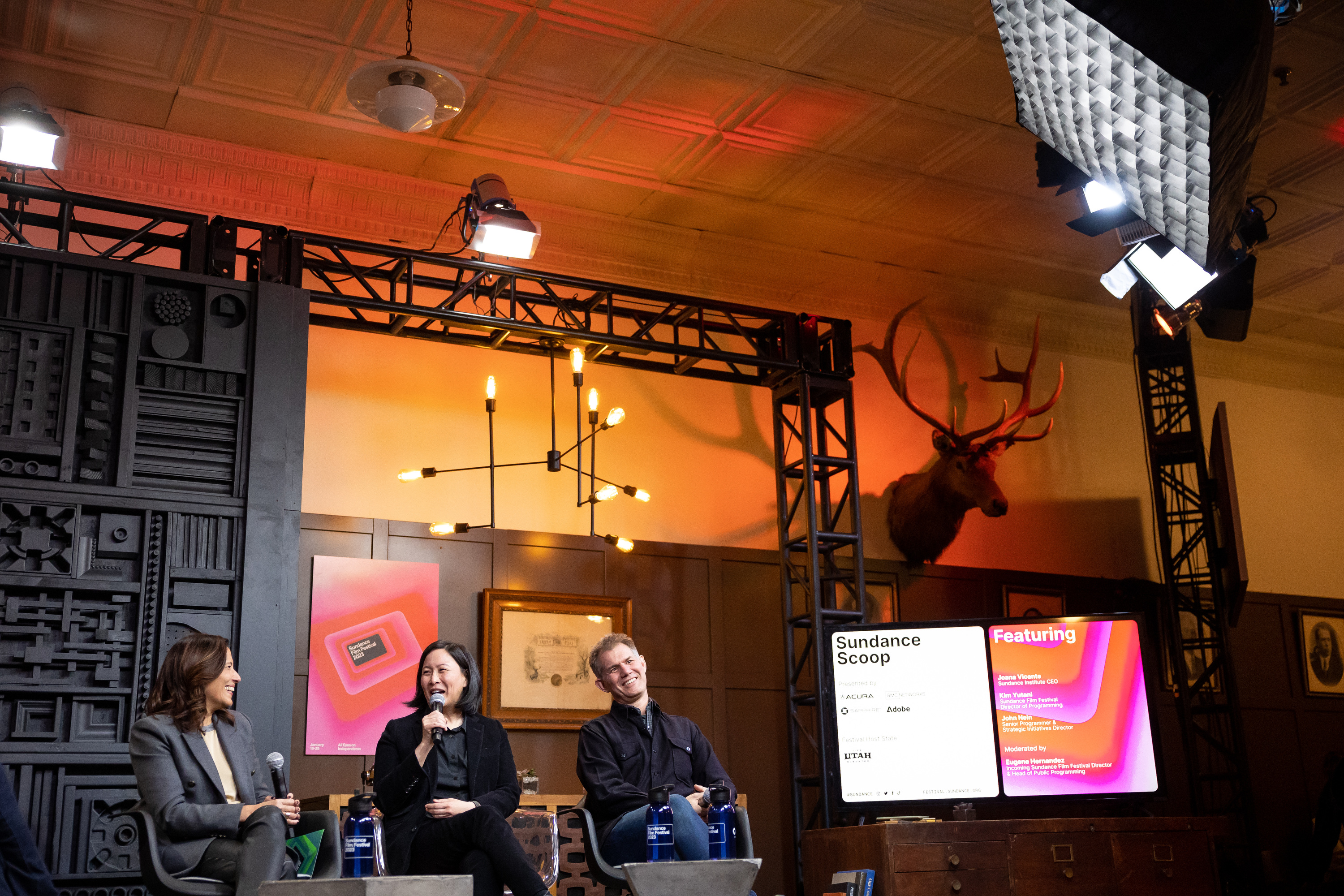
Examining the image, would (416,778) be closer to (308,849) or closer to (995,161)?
(308,849)

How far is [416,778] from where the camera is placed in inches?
150

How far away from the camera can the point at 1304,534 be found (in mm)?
10383

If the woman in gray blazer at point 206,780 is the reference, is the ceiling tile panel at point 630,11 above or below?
above

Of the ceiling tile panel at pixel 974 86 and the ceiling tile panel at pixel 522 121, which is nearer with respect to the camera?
the ceiling tile panel at pixel 974 86

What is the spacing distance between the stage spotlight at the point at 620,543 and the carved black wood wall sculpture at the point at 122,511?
231 centimetres

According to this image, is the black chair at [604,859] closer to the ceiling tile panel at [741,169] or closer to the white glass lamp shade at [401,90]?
the white glass lamp shade at [401,90]

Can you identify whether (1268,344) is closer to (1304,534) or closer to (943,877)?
(1304,534)

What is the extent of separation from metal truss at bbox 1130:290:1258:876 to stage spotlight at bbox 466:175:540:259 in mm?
4468

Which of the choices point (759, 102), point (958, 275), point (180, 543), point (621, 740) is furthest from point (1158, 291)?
point (958, 275)

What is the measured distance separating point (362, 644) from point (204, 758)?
2963 mm

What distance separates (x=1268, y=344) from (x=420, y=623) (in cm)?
799

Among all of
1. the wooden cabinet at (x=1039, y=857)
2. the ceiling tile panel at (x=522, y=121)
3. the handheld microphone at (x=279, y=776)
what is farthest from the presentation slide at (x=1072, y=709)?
the ceiling tile panel at (x=522, y=121)

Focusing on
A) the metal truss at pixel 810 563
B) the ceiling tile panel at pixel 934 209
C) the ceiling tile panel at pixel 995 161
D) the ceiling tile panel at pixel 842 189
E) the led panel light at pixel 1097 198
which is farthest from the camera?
the ceiling tile panel at pixel 934 209

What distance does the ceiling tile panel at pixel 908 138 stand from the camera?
718 centimetres
